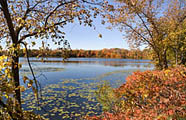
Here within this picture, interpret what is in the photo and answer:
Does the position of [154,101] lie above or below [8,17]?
below

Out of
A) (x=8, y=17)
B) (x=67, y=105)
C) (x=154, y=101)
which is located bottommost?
(x=67, y=105)

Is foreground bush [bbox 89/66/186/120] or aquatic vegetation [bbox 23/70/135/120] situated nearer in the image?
foreground bush [bbox 89/66/186/120]

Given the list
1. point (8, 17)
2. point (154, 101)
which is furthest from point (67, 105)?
point (8, 17)

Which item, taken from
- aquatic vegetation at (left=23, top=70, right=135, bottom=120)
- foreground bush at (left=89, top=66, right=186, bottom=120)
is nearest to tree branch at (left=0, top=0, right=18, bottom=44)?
foreground bush at (left=89, top=66, right=186, bottom=120)

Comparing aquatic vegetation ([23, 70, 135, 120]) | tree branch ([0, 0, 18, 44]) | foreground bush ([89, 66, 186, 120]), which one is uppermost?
tree branch ([0, 0, 18, 44])

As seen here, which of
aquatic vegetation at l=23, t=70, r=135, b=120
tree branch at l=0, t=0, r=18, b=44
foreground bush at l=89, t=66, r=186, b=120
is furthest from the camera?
aquatic vegetation at l=23, t=70, r=135, b=120

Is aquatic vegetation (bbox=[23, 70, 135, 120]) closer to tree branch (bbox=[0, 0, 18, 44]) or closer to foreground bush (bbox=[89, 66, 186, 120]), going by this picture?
foreground bush (bbox=[89, 66, 186, 120])

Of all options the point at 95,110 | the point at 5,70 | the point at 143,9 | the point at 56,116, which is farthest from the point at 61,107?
the point at 143,9

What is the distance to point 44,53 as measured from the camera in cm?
179

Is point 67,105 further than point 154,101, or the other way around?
point 67,105

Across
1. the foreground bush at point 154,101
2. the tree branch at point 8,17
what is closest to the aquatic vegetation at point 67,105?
the foreground bush at point 154,101

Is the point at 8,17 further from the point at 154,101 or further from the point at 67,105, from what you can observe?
the point at 67,105

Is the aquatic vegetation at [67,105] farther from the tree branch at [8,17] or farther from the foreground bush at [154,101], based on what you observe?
the tree branch at [8,17]

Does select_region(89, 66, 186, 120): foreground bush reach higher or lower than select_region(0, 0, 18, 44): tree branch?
lower
